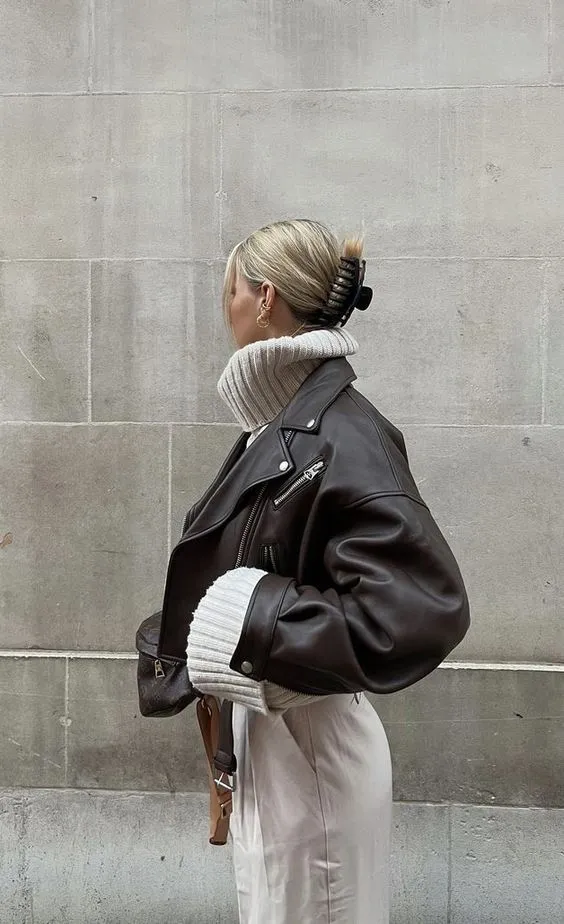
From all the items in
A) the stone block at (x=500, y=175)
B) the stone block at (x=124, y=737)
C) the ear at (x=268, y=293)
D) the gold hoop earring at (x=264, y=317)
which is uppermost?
the stone block at (x=500, y=175)

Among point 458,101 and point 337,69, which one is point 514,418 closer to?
point 458,101

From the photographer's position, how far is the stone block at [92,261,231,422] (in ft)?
14.5

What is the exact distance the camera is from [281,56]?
14.2ft

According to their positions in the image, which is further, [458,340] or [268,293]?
[458,340]

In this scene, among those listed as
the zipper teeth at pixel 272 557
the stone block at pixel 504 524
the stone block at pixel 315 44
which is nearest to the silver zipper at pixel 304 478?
the zipper teeth at pixel 272 557

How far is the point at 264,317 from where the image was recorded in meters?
2.40

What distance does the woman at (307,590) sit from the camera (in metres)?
2.02

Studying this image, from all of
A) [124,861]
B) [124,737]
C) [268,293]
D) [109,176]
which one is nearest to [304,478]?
[268,293]

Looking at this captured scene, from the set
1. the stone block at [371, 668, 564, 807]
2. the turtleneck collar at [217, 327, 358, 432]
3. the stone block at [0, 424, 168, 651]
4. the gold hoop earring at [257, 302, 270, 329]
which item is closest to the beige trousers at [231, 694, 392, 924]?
the turtleneck collar at [217, 327, 358, 432]

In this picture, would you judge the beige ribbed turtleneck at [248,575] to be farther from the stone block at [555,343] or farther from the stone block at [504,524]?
the stone block at [555,343]

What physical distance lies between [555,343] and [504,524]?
2.65ft

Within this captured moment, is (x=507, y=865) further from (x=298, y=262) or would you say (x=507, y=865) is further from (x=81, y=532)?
(x=298, y=262)

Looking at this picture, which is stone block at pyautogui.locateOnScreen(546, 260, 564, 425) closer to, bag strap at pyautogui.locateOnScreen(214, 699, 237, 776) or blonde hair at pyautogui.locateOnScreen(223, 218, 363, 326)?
blonde hair at pyautogui.locateOnScreen(223, 218, 363, 326)

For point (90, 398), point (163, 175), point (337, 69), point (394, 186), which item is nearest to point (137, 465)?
point (90, 398)
